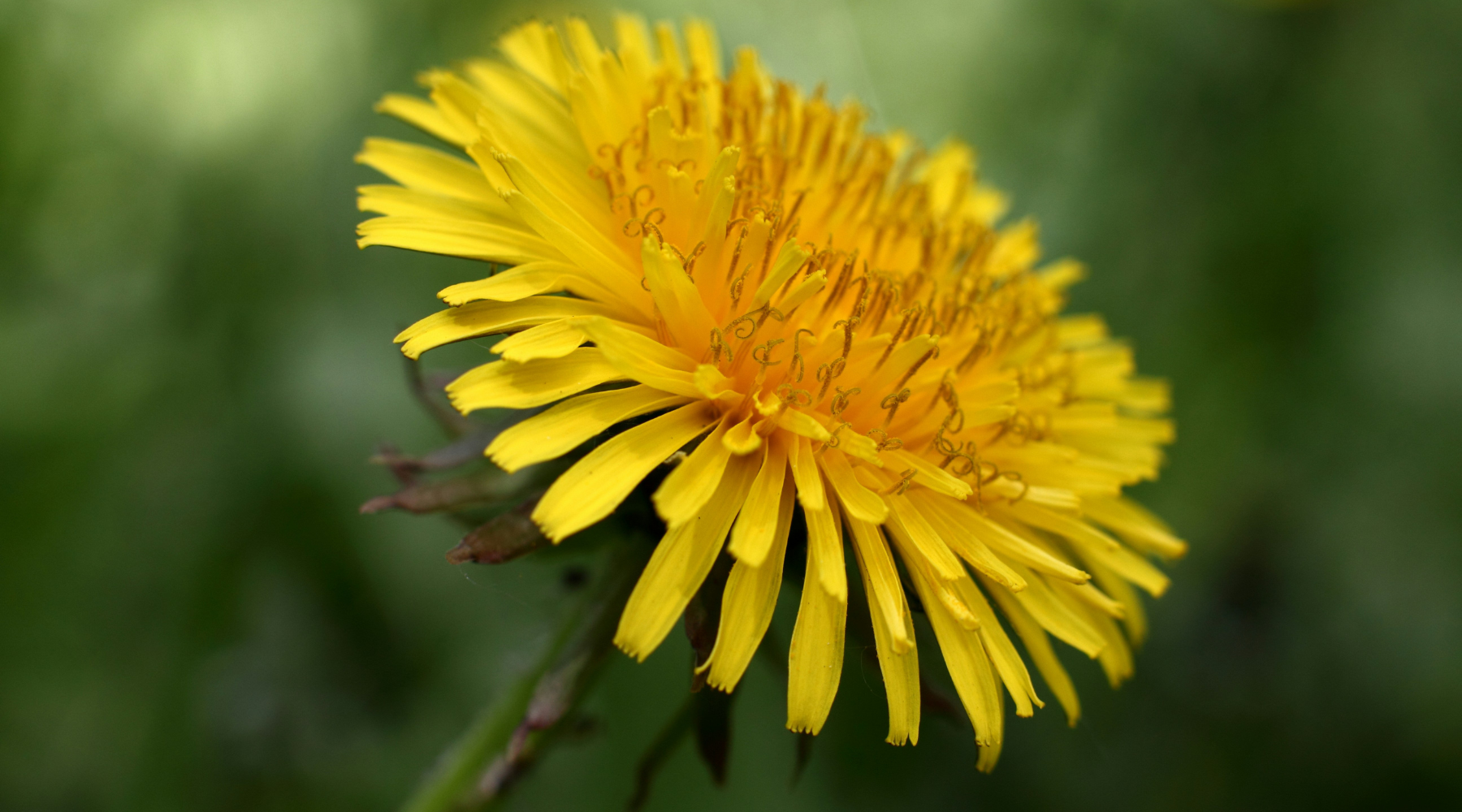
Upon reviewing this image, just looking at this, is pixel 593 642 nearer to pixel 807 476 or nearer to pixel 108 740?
Answer: pixel 807 476

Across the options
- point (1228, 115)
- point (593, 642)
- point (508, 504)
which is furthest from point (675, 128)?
point (1228, 115)

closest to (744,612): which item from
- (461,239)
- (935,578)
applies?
(935,578)

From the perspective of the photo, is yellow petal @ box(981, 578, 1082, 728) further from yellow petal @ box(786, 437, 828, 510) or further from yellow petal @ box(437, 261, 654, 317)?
yellow petal @ box(437, 261, 654, 317)

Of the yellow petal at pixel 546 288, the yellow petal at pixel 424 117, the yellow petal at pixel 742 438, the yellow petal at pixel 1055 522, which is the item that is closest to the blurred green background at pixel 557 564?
the yellow petal at pixel 1055 522

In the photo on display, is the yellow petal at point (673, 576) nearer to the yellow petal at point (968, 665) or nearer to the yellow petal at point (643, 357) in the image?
the yellow petal at point (643, 357)

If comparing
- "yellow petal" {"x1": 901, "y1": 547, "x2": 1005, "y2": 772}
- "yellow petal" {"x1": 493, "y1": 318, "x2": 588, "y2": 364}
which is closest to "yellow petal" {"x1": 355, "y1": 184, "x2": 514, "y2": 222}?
"yellow petal" {"x1": 493, "y1": 318, "x2": 588, "y2": 364}

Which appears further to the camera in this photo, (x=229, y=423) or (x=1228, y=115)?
(x=1228, y=115)

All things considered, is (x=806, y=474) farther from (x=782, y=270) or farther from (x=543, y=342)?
(x=543, y=342)
